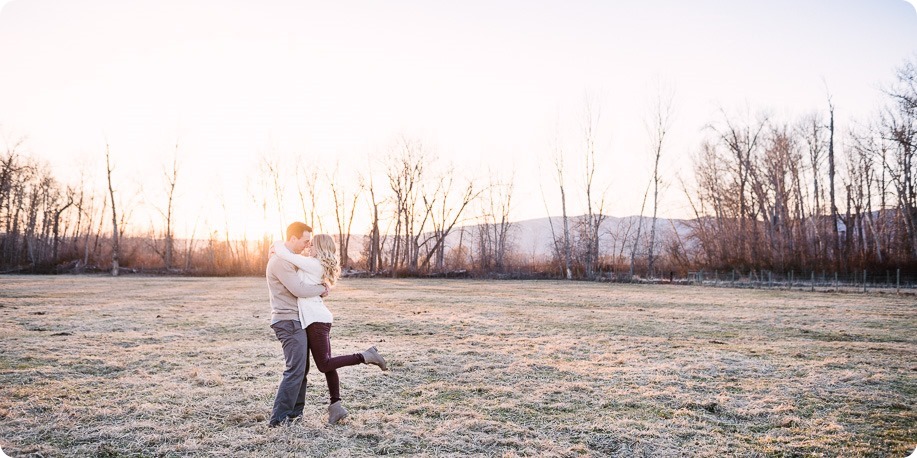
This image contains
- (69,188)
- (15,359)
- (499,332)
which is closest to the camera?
(15,359)

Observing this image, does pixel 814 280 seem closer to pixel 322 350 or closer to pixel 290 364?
pixel 322 350

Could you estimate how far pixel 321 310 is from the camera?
485 cm

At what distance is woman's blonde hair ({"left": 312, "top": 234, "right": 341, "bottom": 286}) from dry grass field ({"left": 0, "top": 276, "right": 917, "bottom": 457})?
54.7 inches

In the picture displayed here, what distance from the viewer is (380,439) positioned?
4.62 metres

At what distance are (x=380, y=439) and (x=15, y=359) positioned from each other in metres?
6.54

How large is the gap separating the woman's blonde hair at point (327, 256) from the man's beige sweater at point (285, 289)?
0.12 metres

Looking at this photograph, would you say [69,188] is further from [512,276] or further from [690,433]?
[690,433]

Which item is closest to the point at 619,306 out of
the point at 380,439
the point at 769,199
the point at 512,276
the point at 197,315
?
the point at 197,315

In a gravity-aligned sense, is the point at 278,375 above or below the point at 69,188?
below

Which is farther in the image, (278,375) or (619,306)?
(619,306)

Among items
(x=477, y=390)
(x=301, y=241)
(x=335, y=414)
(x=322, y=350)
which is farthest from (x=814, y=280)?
(x=301, y=241)

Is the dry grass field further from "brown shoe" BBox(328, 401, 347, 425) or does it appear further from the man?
the man

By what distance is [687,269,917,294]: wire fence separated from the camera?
2520 cm

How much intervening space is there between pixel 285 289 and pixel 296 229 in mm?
561
